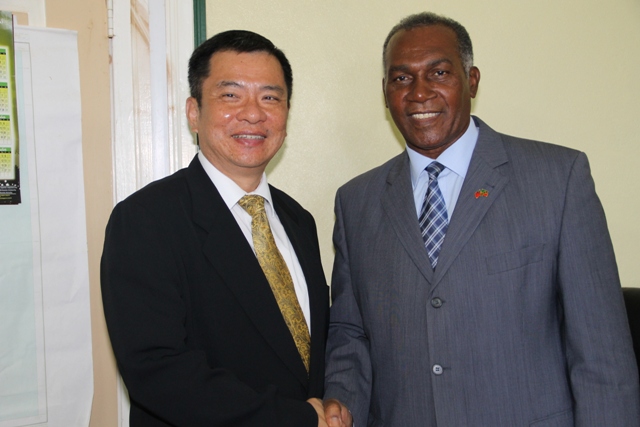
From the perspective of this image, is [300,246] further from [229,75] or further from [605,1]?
[605,1]

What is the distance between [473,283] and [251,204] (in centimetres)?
63

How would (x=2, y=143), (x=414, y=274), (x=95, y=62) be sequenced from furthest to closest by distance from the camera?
(x=95, y=62) → (x=2, y=143) → (x=414, y=274)

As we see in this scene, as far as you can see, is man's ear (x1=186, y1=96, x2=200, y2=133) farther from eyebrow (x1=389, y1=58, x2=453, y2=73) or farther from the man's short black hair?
eyebrow (x1=389, y1=58, x2=453, y2=73)

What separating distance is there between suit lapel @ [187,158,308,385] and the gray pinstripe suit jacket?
25 centimetres

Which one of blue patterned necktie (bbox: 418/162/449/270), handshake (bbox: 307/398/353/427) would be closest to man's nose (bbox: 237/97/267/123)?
blue patterned necktie (bbox: 418/162/449/270)

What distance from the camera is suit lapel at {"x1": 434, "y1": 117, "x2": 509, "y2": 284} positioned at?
1487 mm

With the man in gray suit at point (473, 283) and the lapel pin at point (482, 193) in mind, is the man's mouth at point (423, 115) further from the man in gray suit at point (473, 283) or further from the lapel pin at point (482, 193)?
the lapel pin at point (482, 193)

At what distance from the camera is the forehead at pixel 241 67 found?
1.58m

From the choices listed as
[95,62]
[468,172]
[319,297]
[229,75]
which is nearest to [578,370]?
[468,172]

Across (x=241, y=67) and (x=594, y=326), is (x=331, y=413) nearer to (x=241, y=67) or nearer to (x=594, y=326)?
(x=594, y=326)

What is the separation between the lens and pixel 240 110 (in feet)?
5.20

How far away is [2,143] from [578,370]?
164 centimetres

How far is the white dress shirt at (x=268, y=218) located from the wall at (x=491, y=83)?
0.38 m

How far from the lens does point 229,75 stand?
1.58m
